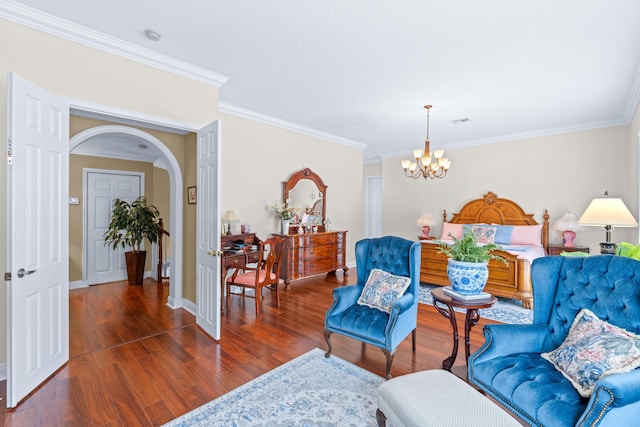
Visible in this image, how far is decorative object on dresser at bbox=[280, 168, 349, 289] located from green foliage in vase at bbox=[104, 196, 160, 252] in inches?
94.9

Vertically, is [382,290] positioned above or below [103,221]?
below

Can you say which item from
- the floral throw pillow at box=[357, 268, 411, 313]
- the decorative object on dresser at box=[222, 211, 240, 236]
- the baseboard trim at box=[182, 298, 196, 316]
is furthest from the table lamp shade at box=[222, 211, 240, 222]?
the floral throw pillow at box=[357, 268, 411, 313]

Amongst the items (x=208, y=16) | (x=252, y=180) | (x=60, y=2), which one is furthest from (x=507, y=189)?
(x=60, y=2)

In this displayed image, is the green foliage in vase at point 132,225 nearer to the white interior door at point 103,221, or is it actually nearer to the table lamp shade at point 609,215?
the white interior door at point 103,221

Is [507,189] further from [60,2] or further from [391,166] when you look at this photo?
[60,2]

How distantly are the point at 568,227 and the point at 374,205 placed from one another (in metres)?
4.55

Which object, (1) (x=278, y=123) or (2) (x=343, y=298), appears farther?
(1) (x=278, y=123)

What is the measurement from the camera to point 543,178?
19.0 feet

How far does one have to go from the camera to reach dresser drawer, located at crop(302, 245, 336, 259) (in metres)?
5.49

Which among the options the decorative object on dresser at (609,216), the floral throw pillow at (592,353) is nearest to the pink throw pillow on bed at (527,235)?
the decorative object on dresser at (609,216)

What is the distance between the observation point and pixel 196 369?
269cm

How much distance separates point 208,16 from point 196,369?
9.62 ft

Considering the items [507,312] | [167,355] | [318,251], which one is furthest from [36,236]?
[507,312]

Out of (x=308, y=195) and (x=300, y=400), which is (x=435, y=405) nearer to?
(x=300, y=400)
